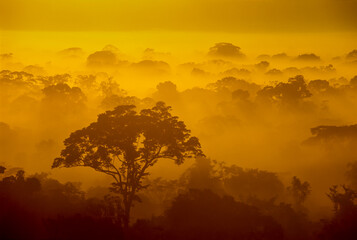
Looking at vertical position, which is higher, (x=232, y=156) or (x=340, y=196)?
(x=232, y=156)

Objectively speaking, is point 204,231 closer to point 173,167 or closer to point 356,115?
point 173,167

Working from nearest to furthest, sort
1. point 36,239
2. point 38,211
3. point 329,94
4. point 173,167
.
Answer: point 36,239 → point 38,211 → point 173,167 → point 329,94

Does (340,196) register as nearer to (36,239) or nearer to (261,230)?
(261,230)

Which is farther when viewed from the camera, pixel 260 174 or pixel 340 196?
pixel 260 174

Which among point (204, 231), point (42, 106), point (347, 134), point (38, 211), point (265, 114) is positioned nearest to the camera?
point (204, 231)

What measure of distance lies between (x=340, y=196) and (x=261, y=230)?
12.4 meters

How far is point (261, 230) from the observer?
3325 centimetres

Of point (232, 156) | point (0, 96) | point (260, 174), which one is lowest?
point (260, 174)

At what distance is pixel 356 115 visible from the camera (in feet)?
339

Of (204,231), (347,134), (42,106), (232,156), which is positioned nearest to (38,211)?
(204,231)

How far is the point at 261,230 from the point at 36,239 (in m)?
15.4

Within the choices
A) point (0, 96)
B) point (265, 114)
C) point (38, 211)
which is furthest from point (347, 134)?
point (0, 96)

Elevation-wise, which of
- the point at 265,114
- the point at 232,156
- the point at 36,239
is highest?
the point at 265,114

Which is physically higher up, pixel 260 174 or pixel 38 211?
pixel 260 174
